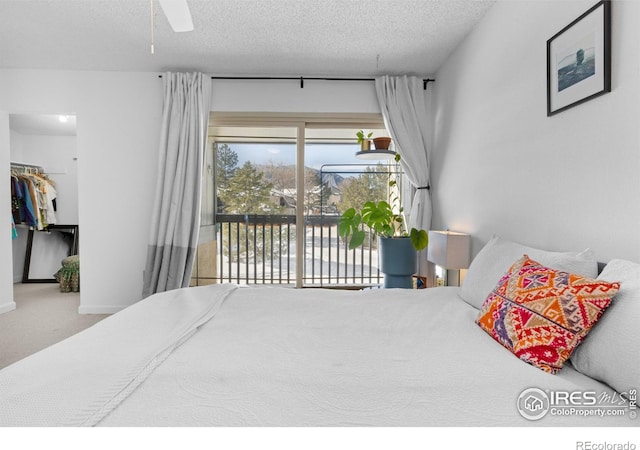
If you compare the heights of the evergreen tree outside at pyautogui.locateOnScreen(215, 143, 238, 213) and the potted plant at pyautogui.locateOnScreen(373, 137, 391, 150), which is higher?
the potted plant at pyautogui.locateOnScreen(373, 137, 391, 150)

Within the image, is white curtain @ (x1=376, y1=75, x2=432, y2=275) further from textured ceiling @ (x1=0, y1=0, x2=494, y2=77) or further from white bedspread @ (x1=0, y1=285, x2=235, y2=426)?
white bedspread @ (x1=0, y1=285, x2=235, y2=426)

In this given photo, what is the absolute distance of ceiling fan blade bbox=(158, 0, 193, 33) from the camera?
1.71 meters

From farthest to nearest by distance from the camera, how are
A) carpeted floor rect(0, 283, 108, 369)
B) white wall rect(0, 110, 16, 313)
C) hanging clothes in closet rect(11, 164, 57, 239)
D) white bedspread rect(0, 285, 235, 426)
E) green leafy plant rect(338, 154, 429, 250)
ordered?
1. hanging clothes in closet rect(11, 164, 57, 239)
2. white wall rect(0, 110, 16, 313)
3. green leafy plant rect(338, 154, 429, 250)
4. carpeted floor rect(0, 283, 108, 369)
5. white bedspread rect(0, 285, 235, 426)

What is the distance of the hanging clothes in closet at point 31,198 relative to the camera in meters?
4.46

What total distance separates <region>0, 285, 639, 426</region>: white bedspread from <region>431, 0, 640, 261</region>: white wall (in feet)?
2.24

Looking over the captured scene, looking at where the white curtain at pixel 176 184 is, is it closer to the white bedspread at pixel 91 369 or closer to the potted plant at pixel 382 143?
the potted plant at pixel 382 143

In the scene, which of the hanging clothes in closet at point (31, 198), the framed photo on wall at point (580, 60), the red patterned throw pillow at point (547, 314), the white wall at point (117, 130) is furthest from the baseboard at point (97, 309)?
the framed photo on wall at point (580, 60)

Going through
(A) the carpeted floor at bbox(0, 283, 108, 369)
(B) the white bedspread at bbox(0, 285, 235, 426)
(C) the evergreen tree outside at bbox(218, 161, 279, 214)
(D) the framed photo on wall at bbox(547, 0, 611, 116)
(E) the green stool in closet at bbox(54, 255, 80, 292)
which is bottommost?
(A) the carpeted floor at bbox(0, 283, 108, 369)

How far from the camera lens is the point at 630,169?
1.36m

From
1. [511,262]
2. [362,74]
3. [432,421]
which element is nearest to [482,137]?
[511,262]

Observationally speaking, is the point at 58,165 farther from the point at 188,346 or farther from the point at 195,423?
the point at 195,423

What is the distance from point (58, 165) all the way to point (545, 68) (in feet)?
19.6

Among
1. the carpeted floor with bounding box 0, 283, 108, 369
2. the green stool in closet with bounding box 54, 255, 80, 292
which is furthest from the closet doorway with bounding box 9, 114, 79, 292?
the green stool in closet with bounding box 54, 255, 80, 292

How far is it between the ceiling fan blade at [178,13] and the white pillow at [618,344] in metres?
2.11
